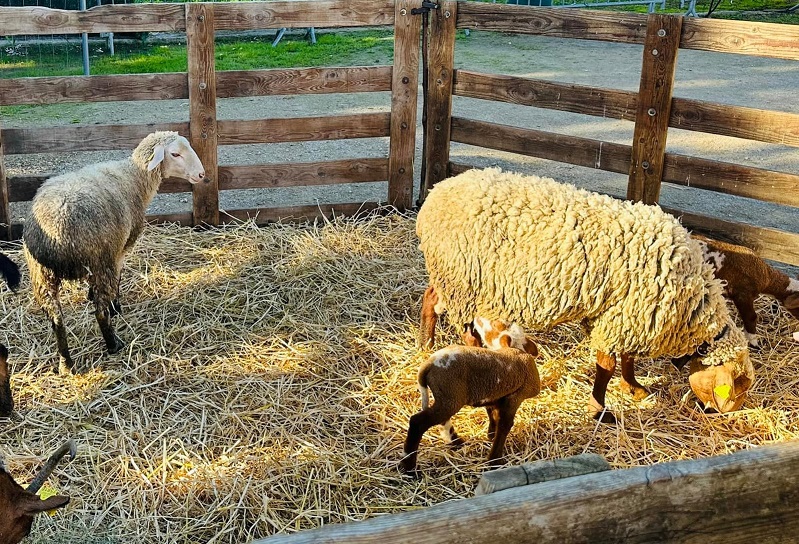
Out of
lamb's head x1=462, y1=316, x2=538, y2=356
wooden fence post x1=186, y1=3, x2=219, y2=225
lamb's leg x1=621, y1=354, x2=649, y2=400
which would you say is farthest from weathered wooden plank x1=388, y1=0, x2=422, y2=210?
lamb's leg x1=621, y1=354, x2=649, y2=400

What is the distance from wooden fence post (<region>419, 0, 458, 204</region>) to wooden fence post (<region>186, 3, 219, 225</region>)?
173 centimetres

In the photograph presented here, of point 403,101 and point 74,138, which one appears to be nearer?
point 74,138

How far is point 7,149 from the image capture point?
6.17 meters

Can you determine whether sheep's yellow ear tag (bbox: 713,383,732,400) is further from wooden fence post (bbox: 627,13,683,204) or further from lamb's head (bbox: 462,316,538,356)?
wooden fence post (bbox: 627,13,683,204)

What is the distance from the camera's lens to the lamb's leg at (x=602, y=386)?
449cm

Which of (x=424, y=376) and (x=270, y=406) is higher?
(x=424, y=376)

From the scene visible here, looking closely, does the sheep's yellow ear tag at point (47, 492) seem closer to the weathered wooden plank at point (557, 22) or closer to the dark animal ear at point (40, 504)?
the dark animal ear at point (40, 504)

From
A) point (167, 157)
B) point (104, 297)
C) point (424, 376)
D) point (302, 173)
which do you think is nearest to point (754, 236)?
point (424, 376)

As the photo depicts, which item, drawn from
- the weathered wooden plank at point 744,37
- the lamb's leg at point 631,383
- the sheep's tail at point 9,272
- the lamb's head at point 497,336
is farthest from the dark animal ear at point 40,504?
→ the weathered wooden plank at point 744,37

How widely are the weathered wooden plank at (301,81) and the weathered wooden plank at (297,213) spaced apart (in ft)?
3.11

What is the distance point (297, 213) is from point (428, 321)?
7.33 feet

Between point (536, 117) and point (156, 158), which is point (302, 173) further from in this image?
point (536, 117)

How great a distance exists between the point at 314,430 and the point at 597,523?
2.79m

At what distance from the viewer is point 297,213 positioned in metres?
6.91
